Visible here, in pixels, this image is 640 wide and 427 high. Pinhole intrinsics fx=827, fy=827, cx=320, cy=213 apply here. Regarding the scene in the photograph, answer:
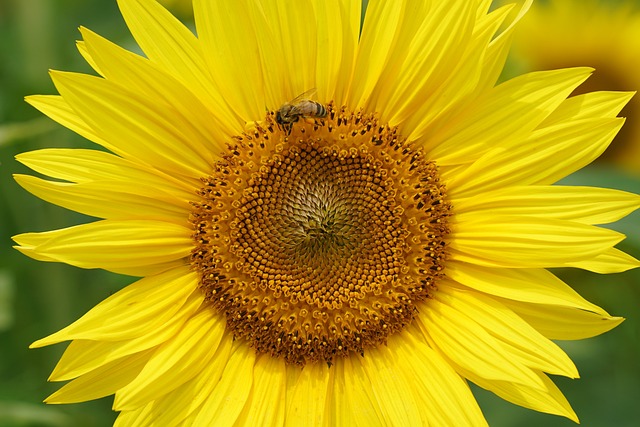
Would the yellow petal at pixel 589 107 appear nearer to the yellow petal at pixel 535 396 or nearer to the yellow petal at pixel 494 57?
the yellow petal at pixel 494 57

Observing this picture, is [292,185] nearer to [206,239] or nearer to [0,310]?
[206,239]

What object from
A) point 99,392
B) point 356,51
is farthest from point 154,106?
point 99,392

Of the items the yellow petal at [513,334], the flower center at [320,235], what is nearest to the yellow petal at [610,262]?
the yellow petal at [513,334]

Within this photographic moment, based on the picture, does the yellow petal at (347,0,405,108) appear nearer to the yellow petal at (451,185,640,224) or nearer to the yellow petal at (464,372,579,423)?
the yellow petal at (451,185,640,224)

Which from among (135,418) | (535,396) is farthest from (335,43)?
(135,418)

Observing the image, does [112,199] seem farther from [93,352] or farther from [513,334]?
[513,334]

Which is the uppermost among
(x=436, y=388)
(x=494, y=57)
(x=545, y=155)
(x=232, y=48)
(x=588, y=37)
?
(x=588, y=37)

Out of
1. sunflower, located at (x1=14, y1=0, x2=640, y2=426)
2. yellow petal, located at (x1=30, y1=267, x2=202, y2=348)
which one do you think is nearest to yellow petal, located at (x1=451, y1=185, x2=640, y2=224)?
sunflower, located at (x1=14, y1=0, x2=640, y2=426)
